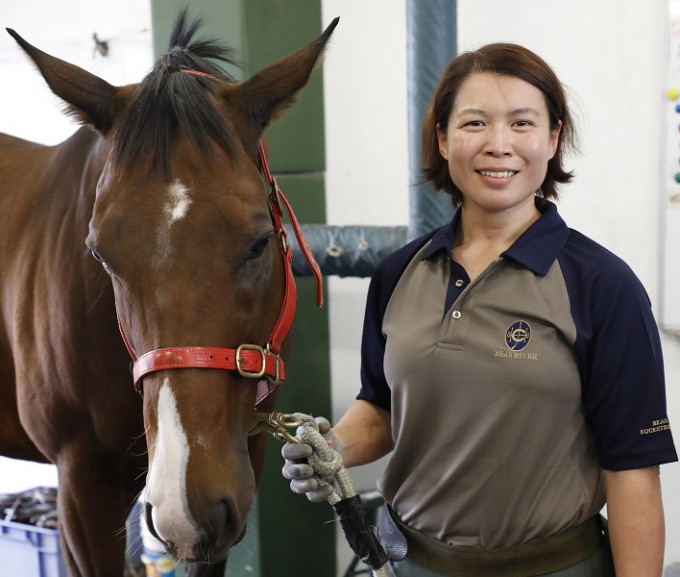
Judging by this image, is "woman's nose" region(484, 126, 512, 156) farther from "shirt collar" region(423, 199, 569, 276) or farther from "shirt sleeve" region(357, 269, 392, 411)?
"shirt sleeve" region(357, 269, 392, 411)

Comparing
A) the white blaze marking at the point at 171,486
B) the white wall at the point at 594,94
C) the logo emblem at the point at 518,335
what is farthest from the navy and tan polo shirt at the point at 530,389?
the white wall at the point at 594,94

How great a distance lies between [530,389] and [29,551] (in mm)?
2347

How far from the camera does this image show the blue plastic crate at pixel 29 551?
265cm

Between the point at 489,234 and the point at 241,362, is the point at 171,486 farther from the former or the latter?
the point at 489,234

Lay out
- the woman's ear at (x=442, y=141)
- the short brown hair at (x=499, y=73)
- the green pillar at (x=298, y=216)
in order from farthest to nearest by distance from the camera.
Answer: the green pillar at (x=298, y=216) → the woman's ear at (x=442, y=141) → the short brown hair at (x=499, y=73)

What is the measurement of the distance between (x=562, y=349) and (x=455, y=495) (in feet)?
0.87

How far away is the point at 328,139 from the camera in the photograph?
2.66 m

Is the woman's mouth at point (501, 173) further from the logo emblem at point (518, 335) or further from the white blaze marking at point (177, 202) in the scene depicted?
the white blaze marking at point (177, 202)

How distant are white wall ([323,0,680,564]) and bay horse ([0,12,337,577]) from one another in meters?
1.17

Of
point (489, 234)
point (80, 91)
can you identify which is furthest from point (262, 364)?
point (80, 91)

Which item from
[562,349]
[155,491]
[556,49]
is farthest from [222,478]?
[556,49]

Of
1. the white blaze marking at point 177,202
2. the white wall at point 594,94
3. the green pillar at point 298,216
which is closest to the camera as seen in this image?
the white blaze marking at point 177,202

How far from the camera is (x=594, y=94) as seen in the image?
85.2 inches

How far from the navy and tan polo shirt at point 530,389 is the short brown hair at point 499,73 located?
14 centimetres
